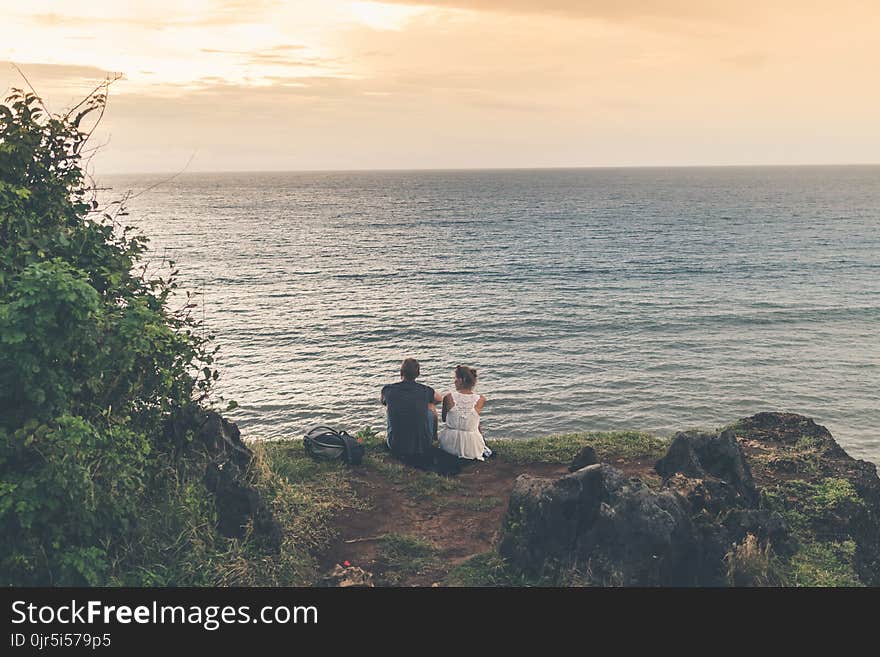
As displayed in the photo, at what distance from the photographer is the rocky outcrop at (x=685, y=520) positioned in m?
7.91

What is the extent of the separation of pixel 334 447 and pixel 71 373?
226 inches

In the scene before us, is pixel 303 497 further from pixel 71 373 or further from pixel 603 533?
pixel 603 533

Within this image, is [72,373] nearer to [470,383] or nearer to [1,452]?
[1,452]

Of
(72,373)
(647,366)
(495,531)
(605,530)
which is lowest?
(647,366)

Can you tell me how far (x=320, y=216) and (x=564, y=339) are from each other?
104444mm

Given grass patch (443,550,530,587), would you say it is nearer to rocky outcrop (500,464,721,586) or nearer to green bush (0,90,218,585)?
rocky outcrop (500,464,721,586)

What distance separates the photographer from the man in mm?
11992

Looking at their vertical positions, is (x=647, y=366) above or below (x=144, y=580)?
below

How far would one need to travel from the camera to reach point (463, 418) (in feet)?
40.0

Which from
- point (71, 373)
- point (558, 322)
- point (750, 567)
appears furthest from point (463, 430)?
point (558, 322)

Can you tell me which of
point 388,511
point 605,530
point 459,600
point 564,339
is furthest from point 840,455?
point 564,339

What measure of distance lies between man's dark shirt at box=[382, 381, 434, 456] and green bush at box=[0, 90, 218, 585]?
364 cm

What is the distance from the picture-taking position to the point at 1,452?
6734 mm

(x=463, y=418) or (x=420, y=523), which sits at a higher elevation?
(x=463, y=418)
